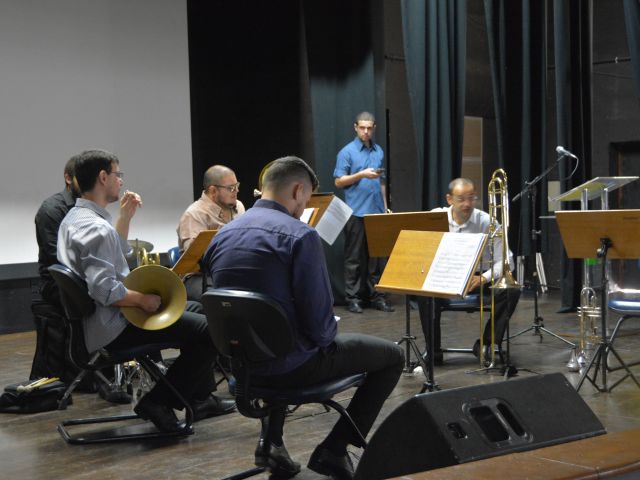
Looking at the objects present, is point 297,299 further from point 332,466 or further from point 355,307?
point 355,307

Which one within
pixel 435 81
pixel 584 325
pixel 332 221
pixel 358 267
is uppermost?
pixel 435 81

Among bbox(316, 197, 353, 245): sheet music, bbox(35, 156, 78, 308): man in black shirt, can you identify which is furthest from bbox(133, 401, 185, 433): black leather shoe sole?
→ bbox(316, 197, 353, 245): sheet music

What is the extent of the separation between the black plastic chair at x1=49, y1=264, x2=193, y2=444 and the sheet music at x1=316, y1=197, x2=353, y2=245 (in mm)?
1122

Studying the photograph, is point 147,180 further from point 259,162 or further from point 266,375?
point 266,375

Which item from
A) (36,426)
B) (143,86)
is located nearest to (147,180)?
(143,86)

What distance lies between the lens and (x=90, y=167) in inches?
158

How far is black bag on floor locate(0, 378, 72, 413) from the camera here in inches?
180

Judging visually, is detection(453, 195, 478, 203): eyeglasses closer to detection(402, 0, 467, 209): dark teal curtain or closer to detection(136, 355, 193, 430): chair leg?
detection(136, 355, 193, 430): chair leg

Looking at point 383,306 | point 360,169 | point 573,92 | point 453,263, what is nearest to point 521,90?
point 573,92

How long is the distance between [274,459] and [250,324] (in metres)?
0.63

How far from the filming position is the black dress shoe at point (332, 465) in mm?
3293

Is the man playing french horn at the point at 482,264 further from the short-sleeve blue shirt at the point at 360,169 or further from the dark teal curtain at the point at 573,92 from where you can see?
the dark teal curtain at the point at 573,92

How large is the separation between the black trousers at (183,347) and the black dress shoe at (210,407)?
0.20 metres

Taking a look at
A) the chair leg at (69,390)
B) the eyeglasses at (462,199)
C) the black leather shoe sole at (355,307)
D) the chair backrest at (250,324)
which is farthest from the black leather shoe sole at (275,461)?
the black leather shoe sole at (355,307)
